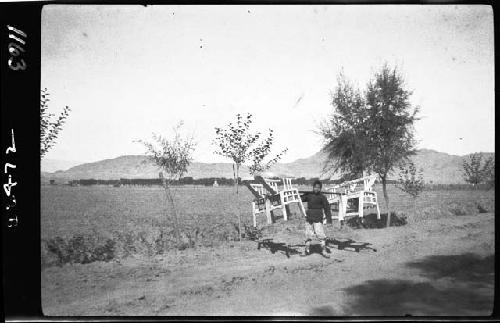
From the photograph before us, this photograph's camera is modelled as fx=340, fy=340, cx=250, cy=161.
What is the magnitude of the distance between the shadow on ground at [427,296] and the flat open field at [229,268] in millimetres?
18

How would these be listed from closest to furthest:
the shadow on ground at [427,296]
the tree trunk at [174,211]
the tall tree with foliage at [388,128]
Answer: the shadow on ground at [427,296] → the tree trunk at [174,211] → the tall tree with foliage at [388,128]

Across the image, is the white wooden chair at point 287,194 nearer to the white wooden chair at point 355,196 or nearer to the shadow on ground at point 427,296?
the white wooden chair at point 355,196

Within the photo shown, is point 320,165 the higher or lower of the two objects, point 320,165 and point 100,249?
the higher

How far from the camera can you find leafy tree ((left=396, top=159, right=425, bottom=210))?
8.85 m

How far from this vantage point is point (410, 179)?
9180 millimetres

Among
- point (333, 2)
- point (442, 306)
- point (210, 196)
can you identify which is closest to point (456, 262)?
point (442, 306)

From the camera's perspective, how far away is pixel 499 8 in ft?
22.0

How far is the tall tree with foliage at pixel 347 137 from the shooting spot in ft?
27.1

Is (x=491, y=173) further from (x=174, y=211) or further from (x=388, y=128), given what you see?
(x=174, y=211)

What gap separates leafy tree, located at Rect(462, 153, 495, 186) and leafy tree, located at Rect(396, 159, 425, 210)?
1064 millimetres

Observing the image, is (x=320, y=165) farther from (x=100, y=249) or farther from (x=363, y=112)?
(x=100, y=249)

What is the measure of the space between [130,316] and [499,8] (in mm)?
9048
